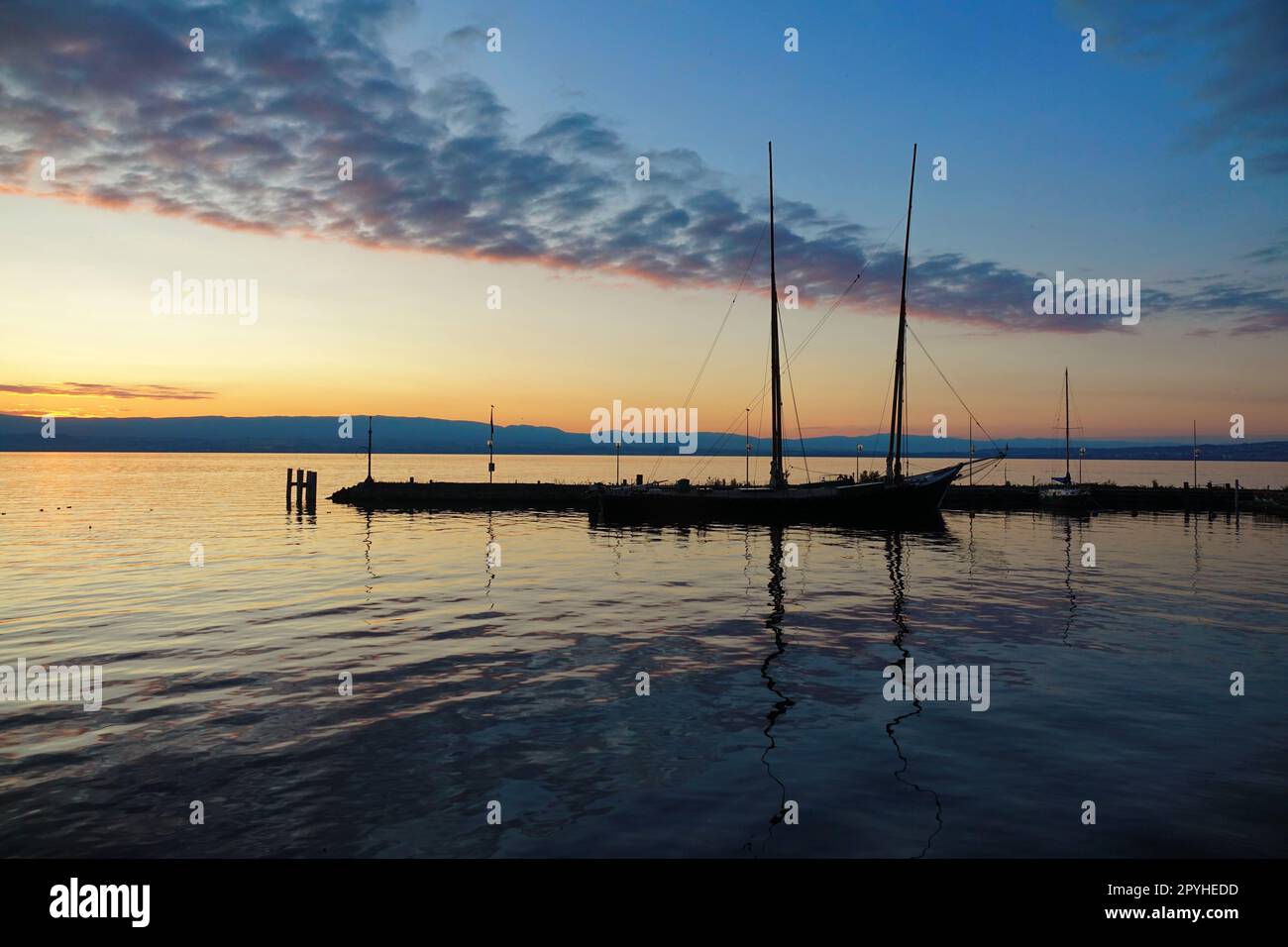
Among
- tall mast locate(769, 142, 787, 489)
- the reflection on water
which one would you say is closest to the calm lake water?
the reflection on water

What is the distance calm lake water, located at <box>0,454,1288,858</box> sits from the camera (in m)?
9.99

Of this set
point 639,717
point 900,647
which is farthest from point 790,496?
point 639,717

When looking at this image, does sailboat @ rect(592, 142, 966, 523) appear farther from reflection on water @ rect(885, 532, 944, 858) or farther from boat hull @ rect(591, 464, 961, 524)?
reflection on water @ rect(885, 532, 944, 858)

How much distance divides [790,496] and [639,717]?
47110mm

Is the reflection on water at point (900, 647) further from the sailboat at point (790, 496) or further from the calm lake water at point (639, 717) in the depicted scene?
the sailboat at point (790, 496)

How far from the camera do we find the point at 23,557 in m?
39.9

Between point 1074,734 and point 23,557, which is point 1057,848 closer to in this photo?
point 1074,734

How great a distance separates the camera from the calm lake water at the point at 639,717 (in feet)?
32.8

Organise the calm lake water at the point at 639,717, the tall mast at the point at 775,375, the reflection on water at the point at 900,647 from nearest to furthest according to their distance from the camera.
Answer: the calm lake water at the point at 639,717 → the reflection on water at the point at 900,647 → the tall mast at the point at 775,375

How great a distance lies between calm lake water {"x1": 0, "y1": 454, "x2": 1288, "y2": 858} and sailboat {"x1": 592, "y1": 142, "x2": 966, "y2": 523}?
24264mm

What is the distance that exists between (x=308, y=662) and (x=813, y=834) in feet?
45.5

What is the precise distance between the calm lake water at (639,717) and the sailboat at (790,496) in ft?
79.6

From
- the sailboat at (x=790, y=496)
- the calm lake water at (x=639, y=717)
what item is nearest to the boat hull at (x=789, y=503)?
the sailboat at (x=790, y=496)
